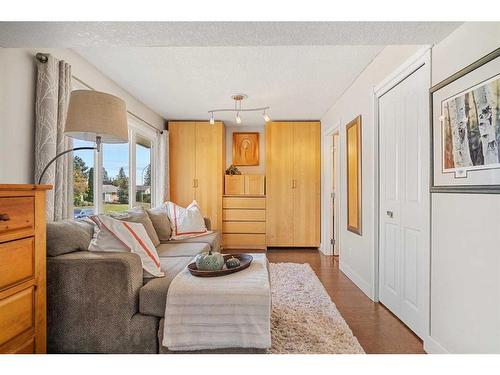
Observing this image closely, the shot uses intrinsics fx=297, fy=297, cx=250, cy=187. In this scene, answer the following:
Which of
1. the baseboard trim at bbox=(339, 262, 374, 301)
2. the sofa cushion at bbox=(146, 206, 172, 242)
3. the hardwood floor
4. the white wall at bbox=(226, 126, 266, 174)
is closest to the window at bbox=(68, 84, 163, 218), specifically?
the sofa cushion at bbox=(146, 206, 172, 242)

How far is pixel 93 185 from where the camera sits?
3.26 m

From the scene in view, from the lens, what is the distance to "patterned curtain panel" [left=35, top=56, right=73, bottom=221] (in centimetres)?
222

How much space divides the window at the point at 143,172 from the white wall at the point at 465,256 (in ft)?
12.4

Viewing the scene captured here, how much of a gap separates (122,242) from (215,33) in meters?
1.52

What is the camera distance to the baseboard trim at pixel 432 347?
1841 millimetres

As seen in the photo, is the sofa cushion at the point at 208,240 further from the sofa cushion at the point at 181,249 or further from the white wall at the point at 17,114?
the white wall at the point at 17,114

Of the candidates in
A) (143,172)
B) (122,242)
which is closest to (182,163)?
(143,172)

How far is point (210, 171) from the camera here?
5.28 metres

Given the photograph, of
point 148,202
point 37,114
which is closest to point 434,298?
point 37,114

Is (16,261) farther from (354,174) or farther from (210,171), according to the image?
(210,171)

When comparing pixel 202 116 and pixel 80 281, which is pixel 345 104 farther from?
pixel 80 281

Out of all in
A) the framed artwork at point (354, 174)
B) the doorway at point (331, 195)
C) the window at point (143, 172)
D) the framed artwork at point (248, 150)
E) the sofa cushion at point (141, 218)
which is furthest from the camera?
the framed artwork at point (248, 150)

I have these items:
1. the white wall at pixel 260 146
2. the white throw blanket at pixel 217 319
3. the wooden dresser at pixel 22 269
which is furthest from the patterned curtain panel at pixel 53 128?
the white wall at pixel 260 146
